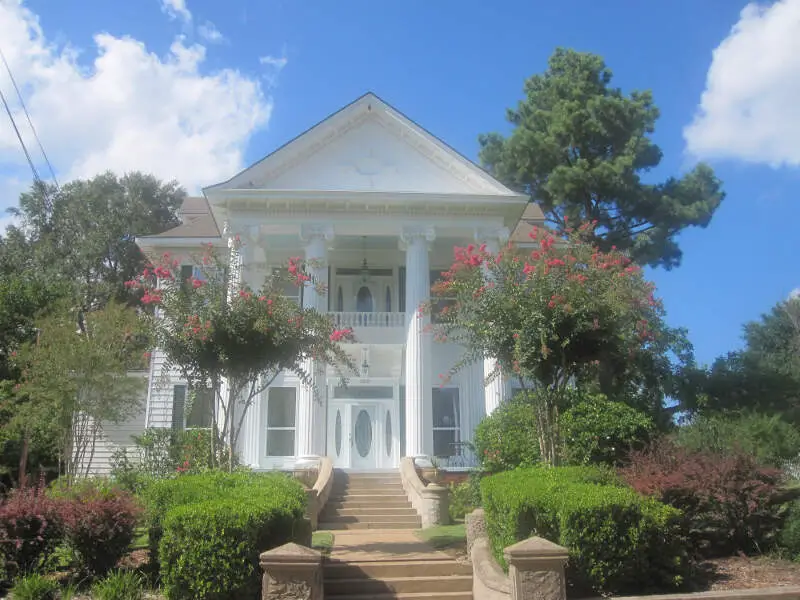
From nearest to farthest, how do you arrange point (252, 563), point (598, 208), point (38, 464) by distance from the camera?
point (252, 563) < point (38, 464) < point (598, 208)

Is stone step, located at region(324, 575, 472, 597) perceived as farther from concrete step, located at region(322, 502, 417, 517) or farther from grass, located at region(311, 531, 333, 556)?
concrete step, located at region(322, 502, 417, 517)

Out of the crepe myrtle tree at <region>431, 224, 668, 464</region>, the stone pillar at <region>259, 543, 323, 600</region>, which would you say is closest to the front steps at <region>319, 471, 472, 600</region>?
the stone pillar at <region>259, 543, 323, 600</region>

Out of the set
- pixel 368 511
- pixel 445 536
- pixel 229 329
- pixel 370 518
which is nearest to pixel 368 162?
pixel 368 511

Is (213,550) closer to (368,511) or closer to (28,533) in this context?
(28,533)

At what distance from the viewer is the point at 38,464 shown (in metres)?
20.3

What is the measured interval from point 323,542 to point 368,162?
12.1 m

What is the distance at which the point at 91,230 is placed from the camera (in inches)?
1502

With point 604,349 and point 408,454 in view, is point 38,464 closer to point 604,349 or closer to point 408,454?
point 408,454

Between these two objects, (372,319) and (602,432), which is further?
(372,319)

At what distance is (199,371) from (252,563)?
14.0 ft

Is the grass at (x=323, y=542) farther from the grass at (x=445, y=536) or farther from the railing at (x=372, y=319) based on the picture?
the railing at (x=372, y=319)

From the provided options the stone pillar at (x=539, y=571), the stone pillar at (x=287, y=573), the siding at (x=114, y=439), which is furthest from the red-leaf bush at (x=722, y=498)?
the siding at (x=114, y=439)

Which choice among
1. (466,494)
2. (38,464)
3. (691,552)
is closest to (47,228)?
(38,464)

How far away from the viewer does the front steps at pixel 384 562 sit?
9.06m
